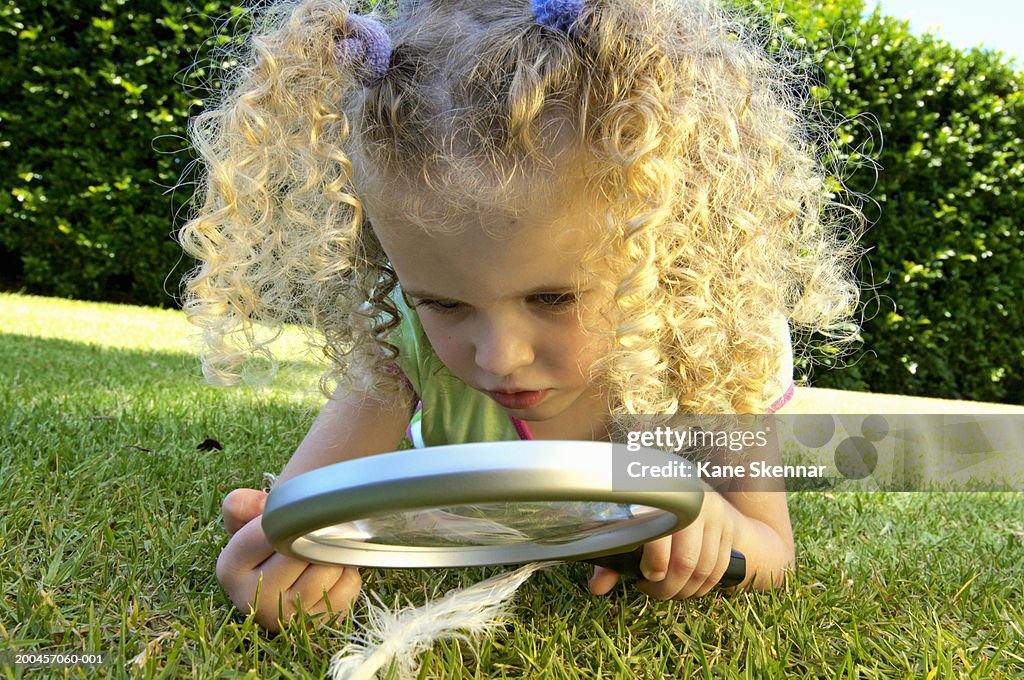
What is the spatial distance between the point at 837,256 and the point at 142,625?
5.36 feet

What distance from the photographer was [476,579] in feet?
5.50

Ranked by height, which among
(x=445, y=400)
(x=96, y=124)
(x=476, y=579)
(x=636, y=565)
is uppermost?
(x=636, y=565)

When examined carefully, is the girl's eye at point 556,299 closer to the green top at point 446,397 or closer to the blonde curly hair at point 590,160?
the blonde curly hair at point 590,160

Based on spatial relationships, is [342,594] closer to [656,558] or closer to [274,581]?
[274,581]

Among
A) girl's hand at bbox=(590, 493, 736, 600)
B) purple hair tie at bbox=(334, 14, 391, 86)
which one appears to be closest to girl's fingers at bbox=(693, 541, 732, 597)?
girl's hand at bbox=(590, 493, 736, 600)

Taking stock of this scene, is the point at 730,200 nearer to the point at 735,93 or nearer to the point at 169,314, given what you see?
the point at 735,93

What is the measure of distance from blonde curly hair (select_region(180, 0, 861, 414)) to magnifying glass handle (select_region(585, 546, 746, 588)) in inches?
12.8

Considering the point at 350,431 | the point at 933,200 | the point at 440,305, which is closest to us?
the point at 440,305

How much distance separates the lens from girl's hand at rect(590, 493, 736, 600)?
145 centimetres

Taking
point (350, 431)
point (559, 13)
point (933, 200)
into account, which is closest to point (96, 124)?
point (350, 431)

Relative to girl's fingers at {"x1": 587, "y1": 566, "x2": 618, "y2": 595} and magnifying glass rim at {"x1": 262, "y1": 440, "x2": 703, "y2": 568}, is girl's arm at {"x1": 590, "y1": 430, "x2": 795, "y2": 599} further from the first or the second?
magnifying glass rim at {"x1": 262, "y1": 440, "x2": 703, "y2": 568}

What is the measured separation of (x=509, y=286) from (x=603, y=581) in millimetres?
551

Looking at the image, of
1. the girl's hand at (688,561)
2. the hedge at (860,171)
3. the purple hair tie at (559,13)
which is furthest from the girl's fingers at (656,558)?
the hedge at (860,171)

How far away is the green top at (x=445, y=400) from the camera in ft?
7.38
